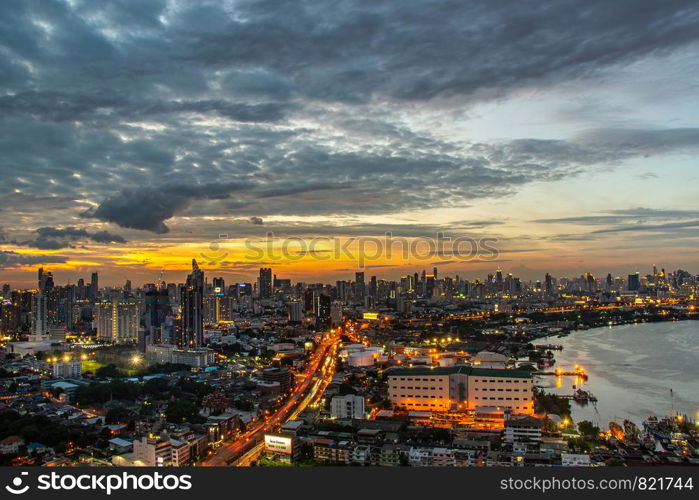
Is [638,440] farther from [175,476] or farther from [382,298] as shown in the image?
[382,298]

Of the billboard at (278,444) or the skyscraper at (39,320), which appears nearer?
the billboard at (278,444)

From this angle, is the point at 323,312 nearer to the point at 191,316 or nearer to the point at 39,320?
the point at 191,316

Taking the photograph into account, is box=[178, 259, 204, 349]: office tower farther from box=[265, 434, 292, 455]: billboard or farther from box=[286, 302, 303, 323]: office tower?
box=[265, 434, 292, 455]: billboard

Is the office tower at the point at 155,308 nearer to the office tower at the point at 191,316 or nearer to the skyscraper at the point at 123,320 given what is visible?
the skyscraper at the point at 123,320

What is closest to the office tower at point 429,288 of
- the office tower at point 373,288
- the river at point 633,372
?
the office tower at point 373,288

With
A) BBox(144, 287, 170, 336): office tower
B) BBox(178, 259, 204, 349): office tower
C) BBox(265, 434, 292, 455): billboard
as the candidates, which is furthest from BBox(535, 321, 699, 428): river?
BBox(144, 287, 170, 336): office tower

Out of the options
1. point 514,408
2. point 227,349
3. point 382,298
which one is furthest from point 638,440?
point 382,298

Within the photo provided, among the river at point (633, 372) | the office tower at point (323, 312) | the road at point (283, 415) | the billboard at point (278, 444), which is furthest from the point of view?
the office tower at point (323, 312)
